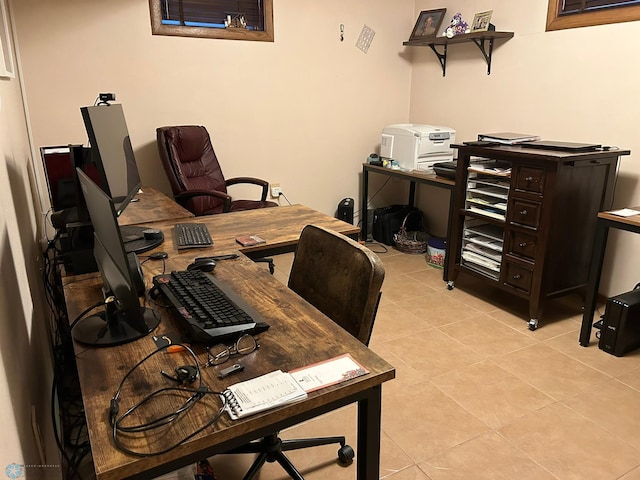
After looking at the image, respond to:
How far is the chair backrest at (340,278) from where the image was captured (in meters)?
1.43

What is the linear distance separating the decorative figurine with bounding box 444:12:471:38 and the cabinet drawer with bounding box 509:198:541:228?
1683mm

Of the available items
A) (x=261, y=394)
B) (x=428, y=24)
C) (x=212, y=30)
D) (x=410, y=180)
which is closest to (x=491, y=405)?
(x=261, y=394)

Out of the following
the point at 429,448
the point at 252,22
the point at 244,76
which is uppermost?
the point at 252,22

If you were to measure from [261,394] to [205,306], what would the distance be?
392 millimetres

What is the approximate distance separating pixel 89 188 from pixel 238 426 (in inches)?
30.0

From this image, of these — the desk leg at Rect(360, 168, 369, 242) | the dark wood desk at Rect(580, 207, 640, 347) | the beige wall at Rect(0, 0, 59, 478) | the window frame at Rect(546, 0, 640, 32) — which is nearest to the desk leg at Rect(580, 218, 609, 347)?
the dark wood desk at Rect(580, 207, 640, 347)

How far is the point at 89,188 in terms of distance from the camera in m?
1.28

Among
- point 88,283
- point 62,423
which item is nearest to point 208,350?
point 88,283

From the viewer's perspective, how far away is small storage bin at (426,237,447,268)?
3.97 meters

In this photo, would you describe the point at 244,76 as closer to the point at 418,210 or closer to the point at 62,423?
the point at 418,210

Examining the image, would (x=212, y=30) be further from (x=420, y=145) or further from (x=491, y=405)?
(x=491, y=405)

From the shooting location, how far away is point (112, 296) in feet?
4.23

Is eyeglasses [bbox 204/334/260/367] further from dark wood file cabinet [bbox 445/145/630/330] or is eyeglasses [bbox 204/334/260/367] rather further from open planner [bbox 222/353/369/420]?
dark wood file cabinet [bbox 445/145/630/330]

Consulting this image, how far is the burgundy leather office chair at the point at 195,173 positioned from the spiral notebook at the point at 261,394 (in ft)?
7.85
